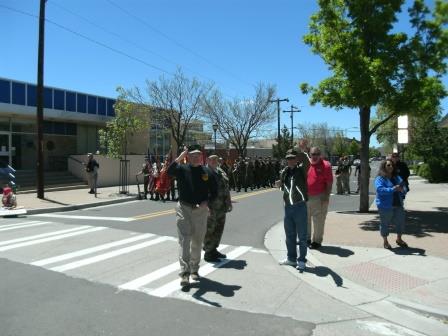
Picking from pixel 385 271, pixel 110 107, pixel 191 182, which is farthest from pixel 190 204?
pixel 110 107

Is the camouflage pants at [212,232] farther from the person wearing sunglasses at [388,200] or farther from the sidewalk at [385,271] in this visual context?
the person wearing sunglasses at [388,200]

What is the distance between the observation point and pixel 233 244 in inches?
397

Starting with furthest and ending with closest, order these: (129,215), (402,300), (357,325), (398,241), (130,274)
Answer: (129,215) < (398,241) < (130,274) < (402,300) < (357,325)

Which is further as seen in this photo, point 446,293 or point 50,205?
point 50,205

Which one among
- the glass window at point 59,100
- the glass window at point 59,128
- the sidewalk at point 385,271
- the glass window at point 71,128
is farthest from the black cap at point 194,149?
the glass window at point 71,128

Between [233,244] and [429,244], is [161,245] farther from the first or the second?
[429,244]

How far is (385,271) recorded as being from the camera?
747cm

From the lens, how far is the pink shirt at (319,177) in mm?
9055

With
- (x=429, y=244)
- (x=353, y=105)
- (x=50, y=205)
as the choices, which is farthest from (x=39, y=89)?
(x=429, y=244)

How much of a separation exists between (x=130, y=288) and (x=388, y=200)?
469cm

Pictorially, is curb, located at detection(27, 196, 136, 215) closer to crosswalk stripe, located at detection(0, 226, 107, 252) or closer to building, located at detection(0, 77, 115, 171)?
crosswalk stripe, located at detection(0, 226, 107, 252)

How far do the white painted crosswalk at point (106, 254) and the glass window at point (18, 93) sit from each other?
13710mm

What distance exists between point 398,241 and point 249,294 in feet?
12.1

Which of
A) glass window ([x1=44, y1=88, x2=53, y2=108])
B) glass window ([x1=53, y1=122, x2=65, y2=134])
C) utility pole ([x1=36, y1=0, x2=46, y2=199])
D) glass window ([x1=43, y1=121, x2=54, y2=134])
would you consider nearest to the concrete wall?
glass window ([x1=43, y1=121, x2=54, y2=134])
